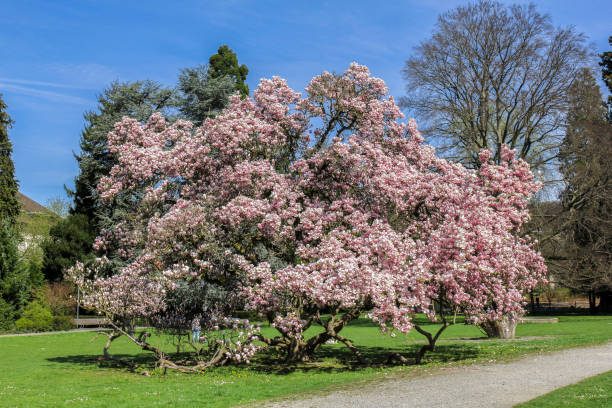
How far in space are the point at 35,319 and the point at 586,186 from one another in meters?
36.8

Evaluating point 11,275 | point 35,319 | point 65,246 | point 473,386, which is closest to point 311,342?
point 473,386

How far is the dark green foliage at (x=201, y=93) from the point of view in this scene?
3612 centimetres

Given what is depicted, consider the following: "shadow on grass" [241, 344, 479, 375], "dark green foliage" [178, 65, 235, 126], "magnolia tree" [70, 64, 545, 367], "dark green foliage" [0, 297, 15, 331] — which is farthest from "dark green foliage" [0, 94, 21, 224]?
"shadow on grass" [241, 344, 479, 375]

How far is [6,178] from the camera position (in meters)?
44.8

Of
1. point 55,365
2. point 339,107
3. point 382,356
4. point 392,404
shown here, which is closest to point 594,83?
point 339,107

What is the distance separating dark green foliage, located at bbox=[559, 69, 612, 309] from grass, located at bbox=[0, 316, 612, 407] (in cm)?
1362

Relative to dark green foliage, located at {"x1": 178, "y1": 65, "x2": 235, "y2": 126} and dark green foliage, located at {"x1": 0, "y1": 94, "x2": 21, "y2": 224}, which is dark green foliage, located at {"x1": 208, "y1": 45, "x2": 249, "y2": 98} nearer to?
dark green foliage, located at {"x1": 178, "y1": 65, "x2": 235, "y2": 126}

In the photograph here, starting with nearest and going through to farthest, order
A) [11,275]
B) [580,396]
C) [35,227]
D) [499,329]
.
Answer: [580,396] → [499,329] → [11,275] → [35,227]

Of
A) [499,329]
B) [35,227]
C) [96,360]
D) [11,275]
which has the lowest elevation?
[96,360]

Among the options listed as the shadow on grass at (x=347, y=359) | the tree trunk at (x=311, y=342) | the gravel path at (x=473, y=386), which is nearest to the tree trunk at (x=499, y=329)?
the shadow on grass at (x=347, y=359)

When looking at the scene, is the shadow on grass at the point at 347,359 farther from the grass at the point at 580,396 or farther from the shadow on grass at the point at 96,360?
the grass at the point at 580,396

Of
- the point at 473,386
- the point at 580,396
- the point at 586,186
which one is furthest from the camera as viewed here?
the point at 586,186

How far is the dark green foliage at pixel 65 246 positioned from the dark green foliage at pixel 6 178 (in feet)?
12.2

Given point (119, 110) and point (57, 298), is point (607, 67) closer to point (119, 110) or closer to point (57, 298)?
point (119, 110)
